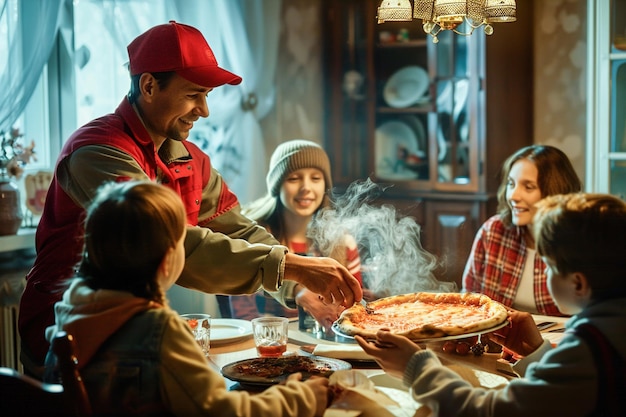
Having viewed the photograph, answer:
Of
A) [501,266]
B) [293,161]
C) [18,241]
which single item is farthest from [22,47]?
[501,266]

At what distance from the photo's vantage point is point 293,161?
346 centimetres

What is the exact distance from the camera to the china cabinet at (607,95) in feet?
13.7

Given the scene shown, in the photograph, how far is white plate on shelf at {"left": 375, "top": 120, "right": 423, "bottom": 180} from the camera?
4941 millimetres

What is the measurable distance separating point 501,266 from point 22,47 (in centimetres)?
217

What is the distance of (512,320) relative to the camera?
6.74 ft

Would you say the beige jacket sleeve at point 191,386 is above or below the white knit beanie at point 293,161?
below

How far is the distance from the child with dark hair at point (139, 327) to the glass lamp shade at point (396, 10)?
1202 mm

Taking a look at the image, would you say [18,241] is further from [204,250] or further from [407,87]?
[407,87]

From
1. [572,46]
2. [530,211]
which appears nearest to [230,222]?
[530,211]

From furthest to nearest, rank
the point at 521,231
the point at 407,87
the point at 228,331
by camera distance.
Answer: the point at 407,87, the point at 521,231, the point at 228,331

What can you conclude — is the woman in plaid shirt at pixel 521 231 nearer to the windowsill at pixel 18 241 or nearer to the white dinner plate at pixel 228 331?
the white dinner plate at pixel 228 331

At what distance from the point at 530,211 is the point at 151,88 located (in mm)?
1609

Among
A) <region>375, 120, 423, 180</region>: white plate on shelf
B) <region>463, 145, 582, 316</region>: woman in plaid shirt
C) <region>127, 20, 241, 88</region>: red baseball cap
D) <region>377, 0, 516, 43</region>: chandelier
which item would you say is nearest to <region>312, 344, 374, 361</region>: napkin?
<region>127, 20, 241, 88</region>: red baseball cap

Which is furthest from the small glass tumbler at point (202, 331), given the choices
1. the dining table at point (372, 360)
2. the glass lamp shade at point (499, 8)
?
the glass lamp shade at point (499, 8)
